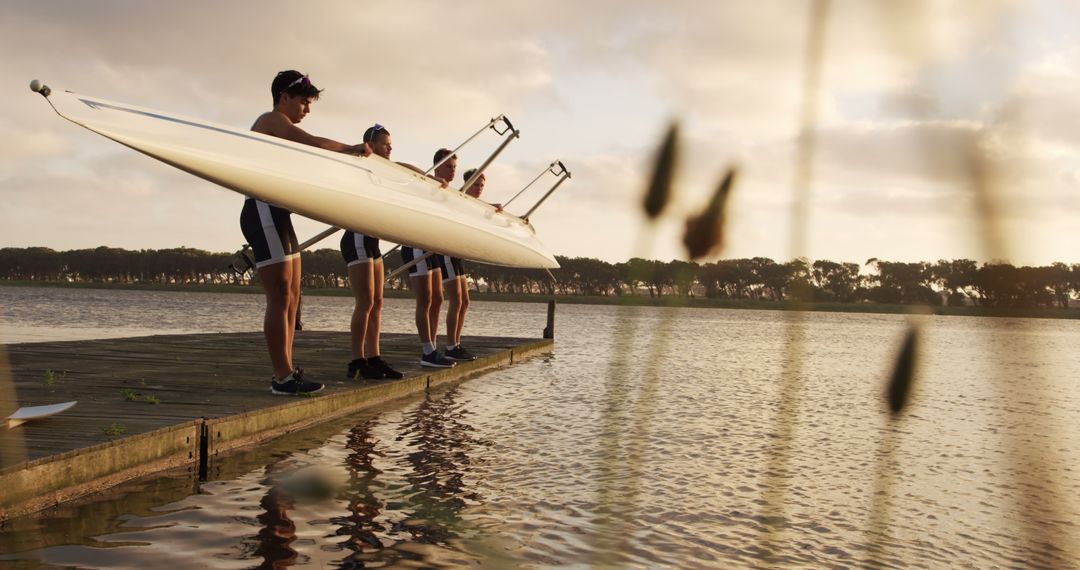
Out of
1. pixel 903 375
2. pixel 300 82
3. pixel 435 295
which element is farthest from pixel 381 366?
pixel 903 375

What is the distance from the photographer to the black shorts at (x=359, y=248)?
8.97m

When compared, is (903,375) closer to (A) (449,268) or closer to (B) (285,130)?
(B) (285,130)

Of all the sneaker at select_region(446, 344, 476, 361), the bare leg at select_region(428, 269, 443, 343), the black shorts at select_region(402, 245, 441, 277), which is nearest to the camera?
the black shorts at select_region(402, 245, 441, 277)

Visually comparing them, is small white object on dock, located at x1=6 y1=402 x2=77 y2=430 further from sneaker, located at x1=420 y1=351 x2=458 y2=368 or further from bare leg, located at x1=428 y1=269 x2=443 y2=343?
sneaker, located at x1=420 y1=351 x2=458 y2=368

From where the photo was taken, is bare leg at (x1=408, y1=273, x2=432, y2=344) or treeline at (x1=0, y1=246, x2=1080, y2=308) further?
treeline at (x1=0, y1=246, x2=1080, y2=308)

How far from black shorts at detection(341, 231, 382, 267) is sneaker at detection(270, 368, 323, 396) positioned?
4.83 feet

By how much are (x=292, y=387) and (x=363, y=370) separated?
190 cm

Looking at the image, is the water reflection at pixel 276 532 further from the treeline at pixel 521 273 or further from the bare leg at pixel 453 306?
the treeline at pixel 521 273

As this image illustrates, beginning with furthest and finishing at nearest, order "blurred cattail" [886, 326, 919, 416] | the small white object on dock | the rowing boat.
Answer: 1. the rowing boat
2. the small white object on dock
3. "blurred cattail" [886, 326, 919, 416]

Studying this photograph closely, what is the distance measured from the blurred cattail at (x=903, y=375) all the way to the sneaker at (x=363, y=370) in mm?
7684

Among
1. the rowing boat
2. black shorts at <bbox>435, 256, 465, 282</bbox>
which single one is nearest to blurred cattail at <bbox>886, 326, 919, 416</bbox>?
the rowing boat

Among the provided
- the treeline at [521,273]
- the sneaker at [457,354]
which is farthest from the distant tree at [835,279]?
the sneaker at [457,354]

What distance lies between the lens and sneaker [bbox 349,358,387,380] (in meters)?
9.90

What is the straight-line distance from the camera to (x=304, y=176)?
23.4 feet
